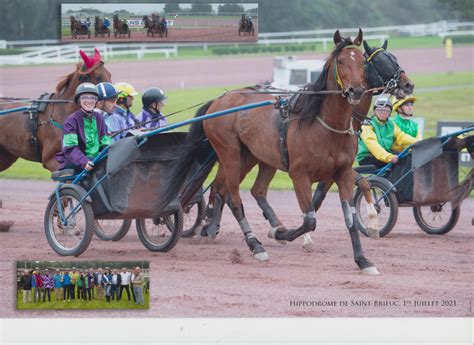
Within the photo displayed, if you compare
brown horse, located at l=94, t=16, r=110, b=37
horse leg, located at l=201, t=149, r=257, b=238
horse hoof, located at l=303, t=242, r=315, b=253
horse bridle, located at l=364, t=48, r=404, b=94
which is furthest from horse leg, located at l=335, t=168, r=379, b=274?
brown horse, located at l=94, t=16, r=110, b=37

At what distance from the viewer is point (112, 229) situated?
9.68 metres

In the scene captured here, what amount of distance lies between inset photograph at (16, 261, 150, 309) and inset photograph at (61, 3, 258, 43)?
245cm

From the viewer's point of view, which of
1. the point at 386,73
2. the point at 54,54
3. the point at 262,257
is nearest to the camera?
the point at 262,257

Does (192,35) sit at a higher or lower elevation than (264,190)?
higher

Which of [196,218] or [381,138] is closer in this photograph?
[196,218]

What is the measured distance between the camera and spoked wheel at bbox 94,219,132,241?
938 centimetres

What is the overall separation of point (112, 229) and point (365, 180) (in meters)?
2.28

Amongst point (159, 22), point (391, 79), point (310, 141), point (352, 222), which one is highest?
point (159, 22)

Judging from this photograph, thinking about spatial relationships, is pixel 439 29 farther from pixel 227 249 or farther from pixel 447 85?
pixel 227 249

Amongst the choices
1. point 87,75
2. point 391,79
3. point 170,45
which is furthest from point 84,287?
point 170,45

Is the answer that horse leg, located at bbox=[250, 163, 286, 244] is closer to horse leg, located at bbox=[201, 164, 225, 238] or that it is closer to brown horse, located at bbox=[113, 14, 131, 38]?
horse leg, located at bbox=[201, 164, 225, 238]

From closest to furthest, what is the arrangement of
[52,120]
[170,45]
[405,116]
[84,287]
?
1. [84,287]
2. [52,120]
3. [405,116]
4. [170,45]

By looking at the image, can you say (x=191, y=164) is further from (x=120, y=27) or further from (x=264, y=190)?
(x=120, y=27)

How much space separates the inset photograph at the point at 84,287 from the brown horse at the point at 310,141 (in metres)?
1.36
